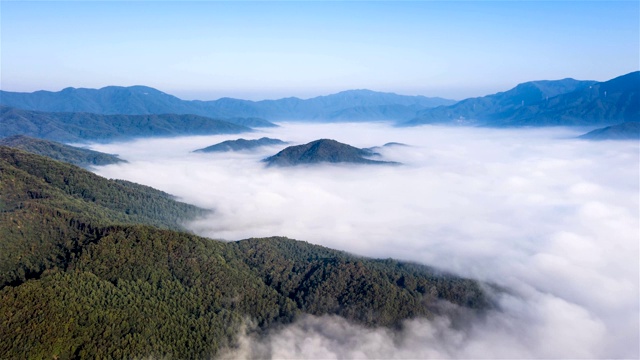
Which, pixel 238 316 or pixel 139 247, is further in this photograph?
pixel 139 247

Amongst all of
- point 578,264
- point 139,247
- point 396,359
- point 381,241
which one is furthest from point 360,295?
point 578,264

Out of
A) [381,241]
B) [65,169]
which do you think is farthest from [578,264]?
[65,169]

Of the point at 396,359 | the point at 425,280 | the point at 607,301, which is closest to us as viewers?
the point at 396,359

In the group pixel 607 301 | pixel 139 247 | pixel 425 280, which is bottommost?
pixel 607 301

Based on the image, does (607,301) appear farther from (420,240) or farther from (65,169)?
(65,169)

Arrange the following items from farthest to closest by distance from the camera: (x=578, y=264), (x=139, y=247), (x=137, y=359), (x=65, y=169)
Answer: (x=65, y=169) → (x=578, y=264) → (x=139, y=247) → (x=137, y=359)

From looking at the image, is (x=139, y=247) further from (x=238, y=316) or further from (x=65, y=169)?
(x=65, y=169)

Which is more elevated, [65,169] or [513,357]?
[65,169]
